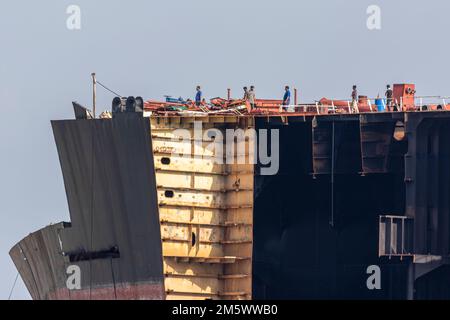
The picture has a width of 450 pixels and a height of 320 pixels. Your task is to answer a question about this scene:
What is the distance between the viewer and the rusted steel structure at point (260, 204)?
576 feet

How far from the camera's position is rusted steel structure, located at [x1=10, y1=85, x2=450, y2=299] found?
17562 cm

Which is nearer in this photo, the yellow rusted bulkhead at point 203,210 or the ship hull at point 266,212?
the yellow rusted bulkhead at point 203,210

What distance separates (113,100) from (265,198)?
827cm

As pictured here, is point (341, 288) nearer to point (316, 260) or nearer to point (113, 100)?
point (316, 260)

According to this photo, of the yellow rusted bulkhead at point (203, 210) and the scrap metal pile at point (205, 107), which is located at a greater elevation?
the scrap metal pile at point (205, 107)

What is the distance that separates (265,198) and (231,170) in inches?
123

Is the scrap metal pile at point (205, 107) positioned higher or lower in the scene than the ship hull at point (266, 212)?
higher

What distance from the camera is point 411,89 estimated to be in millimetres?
180625

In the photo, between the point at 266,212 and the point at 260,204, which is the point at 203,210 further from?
the point at 266,212

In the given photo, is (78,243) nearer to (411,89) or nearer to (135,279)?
(135,279)

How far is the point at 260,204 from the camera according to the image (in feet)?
588

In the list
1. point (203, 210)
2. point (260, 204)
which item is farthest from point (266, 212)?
point (203, 210)

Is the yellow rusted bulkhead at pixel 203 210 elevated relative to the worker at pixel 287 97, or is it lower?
lower

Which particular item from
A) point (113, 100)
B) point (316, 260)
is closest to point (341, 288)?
point (316, 260)
